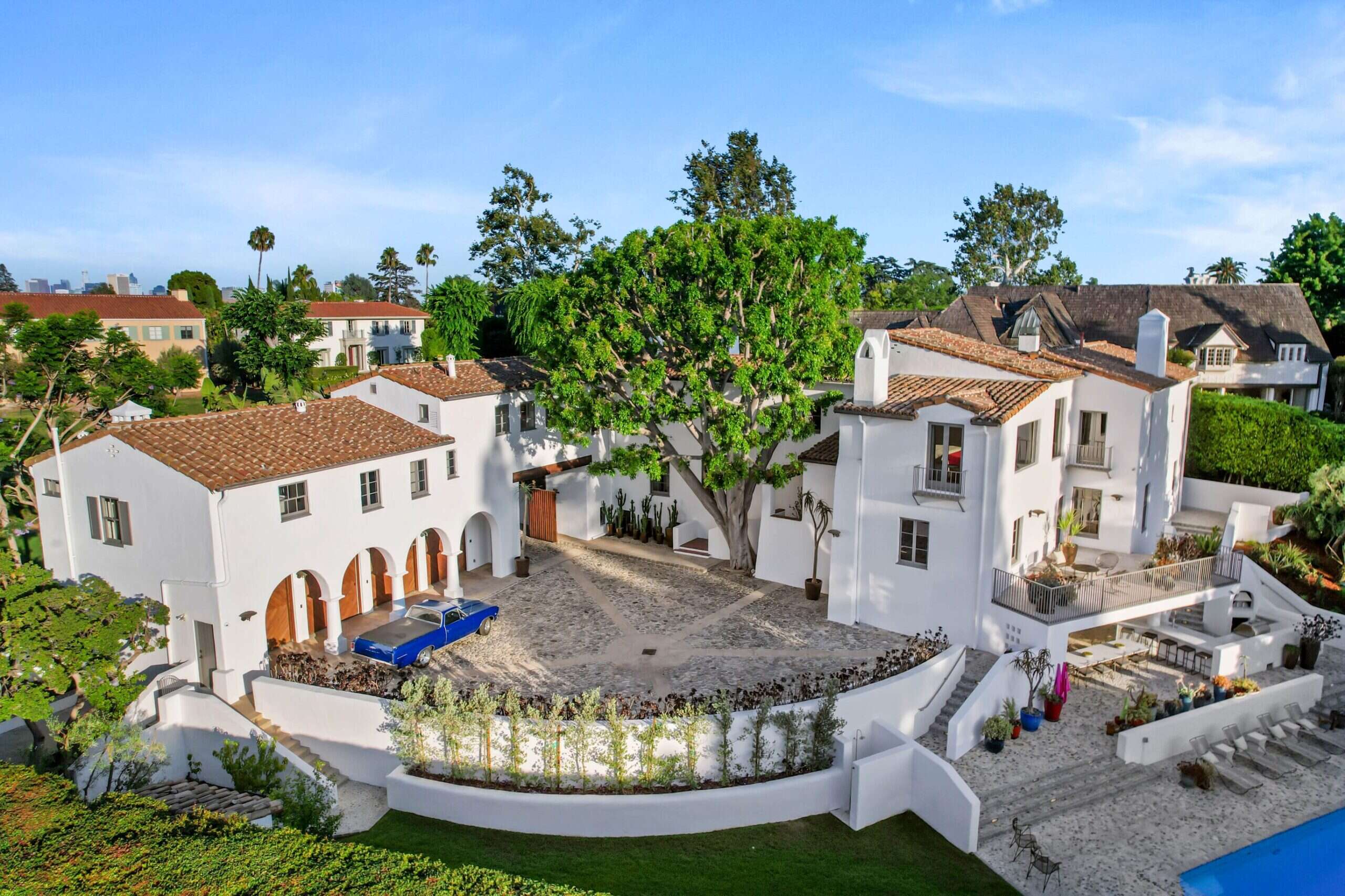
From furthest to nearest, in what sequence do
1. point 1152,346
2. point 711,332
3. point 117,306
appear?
point 117,306 → point 1152,346 → point 711,332

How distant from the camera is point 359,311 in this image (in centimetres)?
7025

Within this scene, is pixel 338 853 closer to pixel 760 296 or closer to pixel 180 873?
pixel 180 873

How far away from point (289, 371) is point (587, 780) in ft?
128

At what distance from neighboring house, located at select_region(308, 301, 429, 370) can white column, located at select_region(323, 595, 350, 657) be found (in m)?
44.7

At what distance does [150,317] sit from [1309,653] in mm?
70064

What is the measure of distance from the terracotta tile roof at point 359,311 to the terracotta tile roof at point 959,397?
5314cm

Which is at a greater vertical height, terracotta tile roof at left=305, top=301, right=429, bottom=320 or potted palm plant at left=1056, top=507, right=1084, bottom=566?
terracotta tile roof at left=305, top=301, right=429, bottom=320

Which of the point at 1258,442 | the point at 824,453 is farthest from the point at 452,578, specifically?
the point at 1258,442

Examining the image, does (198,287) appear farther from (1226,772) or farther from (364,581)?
(1226,772)

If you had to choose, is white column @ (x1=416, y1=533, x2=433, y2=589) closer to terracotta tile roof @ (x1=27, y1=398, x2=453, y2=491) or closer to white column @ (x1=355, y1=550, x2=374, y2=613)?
white column @ (x1=355, y1=550, x2=374, y2=613)

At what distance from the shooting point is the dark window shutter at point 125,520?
20141 mm

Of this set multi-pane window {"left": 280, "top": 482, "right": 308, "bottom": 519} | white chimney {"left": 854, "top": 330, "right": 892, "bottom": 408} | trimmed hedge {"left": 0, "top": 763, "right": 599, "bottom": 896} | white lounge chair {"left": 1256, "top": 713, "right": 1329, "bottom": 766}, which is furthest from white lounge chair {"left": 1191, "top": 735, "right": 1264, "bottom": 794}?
multi-pane window {"left": 280, "top": 482, "right": 308, "bottom": 519}

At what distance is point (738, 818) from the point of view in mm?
16516

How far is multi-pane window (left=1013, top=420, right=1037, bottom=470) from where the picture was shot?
23.0 m
